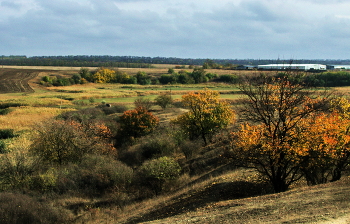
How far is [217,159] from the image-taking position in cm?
2977

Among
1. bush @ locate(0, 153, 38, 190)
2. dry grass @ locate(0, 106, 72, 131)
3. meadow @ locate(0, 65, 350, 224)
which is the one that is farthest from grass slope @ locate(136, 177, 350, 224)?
dry grass @ locate(0, 106, 72, 131)

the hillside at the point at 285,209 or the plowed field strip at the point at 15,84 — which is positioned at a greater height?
the plowed field strip at the point at 15,84

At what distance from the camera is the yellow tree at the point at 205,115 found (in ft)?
117

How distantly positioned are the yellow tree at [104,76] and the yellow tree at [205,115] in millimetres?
99757

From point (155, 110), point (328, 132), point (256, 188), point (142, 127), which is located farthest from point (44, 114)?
point (328, 132)

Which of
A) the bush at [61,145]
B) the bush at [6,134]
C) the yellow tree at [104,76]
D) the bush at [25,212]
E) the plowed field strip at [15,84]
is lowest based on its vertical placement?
the bush at [6,134]

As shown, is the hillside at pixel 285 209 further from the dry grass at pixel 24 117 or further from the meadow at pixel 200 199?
the dry grass at pixel 24 117

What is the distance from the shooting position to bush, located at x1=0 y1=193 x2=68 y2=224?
17219mm

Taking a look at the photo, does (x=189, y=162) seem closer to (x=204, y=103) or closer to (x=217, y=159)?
(x=217, y=159)

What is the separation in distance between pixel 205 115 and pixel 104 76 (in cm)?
10520

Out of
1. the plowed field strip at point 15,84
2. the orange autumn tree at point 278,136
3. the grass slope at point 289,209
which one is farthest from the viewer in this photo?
the plowed field strip at point 15,84

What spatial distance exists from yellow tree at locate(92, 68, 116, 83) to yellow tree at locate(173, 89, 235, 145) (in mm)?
99757

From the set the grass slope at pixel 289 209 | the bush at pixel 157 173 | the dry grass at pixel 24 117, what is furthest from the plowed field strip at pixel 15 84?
the grass slope at pixel 289 209

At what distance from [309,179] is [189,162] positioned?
47.0 ft
